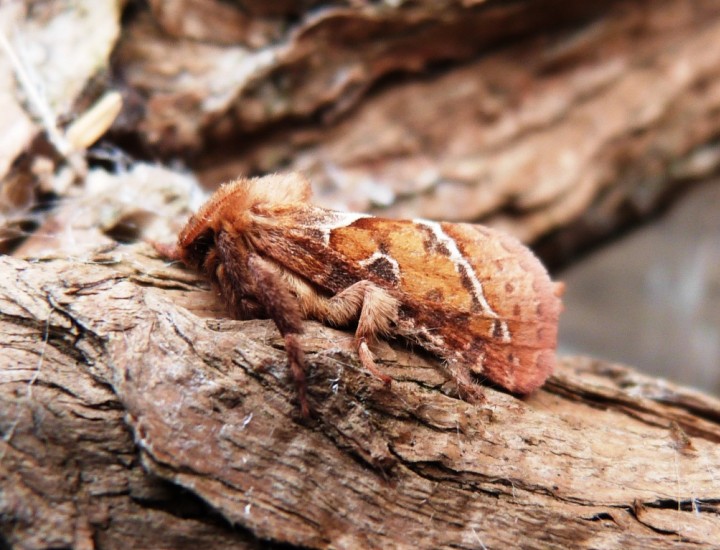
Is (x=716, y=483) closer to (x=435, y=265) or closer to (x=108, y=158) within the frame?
(x=435, y=265)

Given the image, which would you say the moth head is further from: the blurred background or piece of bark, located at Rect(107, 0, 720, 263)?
piece of bark, located at Rect(107, 0, 720, 263)

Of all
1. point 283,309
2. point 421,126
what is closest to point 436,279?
point 283,309

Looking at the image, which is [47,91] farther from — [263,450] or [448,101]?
[448,101]

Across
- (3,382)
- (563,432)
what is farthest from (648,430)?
(3,382)

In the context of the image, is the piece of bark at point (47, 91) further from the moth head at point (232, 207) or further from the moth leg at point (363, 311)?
the moth leg at point (363, 311)

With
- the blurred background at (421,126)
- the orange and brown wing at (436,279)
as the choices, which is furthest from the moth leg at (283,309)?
the blurred background at (421,126)

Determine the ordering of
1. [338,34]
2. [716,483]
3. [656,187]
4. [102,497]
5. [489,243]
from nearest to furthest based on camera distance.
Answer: [102,497] → [716,483] → [489,243] → [338,34] → [656,187]

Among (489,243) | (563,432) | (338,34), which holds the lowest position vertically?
(563,432)
